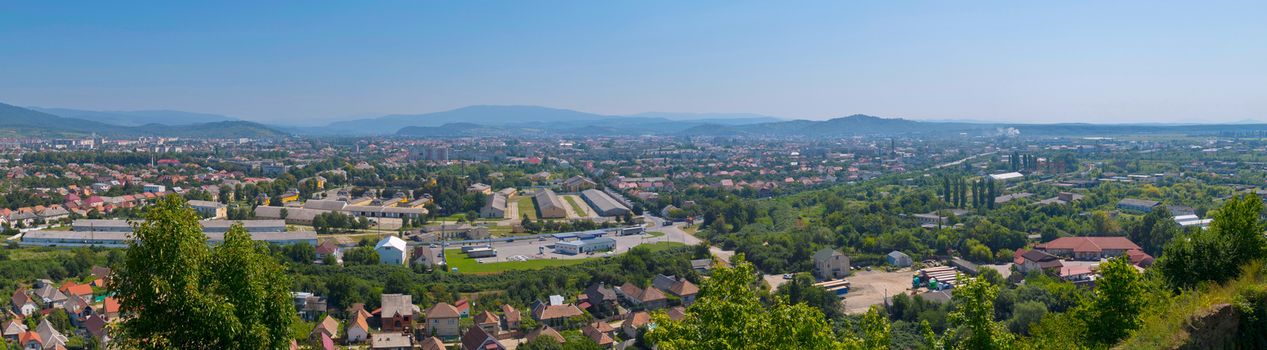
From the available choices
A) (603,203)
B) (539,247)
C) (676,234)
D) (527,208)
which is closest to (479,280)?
(539,247)

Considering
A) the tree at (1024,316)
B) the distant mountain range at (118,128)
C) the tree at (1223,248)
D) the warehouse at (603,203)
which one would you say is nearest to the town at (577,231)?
the warehouse at (603,203)

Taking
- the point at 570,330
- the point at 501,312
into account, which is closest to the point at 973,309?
the point at 570,330

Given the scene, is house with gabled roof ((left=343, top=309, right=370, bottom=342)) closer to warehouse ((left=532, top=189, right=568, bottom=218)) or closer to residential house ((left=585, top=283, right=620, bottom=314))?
residential house ((left=585, top=283, right=620, bottom=314))

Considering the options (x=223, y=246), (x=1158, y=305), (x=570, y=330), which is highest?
(x=223, y=246)

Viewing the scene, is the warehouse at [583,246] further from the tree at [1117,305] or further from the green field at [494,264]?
the tree at [1117,305]

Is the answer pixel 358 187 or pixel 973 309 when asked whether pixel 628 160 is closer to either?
pixel 358 187

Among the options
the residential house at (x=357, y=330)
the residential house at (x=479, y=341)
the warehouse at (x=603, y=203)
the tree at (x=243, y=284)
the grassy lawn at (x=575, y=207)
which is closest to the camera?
the tree at (x=243, y=284)

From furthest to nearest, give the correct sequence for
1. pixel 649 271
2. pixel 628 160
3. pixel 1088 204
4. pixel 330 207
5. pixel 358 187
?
1. pixel 628 160
2. pixel 358 187
3. pixel 330 207
4. pixel 1088 204
5. pixel 649 271
